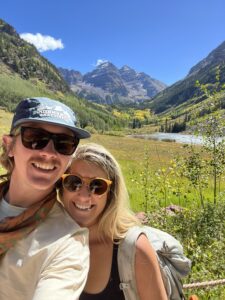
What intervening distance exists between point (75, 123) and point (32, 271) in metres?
0.85

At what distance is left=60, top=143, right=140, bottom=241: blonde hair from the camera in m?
2.47

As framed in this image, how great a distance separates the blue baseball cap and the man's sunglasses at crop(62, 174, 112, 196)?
49cm

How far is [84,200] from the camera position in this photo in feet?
8.21

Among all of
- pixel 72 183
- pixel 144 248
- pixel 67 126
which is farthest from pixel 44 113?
pixel 144 248

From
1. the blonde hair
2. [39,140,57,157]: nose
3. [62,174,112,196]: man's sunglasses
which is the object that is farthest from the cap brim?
[62,174,112,196]: man's sunglasses

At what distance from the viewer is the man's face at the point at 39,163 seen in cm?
208

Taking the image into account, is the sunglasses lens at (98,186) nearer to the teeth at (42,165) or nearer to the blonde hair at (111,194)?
the blonde hair at (111,194)

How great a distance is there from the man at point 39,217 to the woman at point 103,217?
0.93ft

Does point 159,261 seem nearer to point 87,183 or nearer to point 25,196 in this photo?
point 87,183

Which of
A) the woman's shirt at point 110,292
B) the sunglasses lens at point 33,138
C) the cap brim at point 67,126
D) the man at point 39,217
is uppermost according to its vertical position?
the cap brim at point 67,126

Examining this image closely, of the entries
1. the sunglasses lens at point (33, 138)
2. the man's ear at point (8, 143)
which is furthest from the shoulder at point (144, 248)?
the man's ear at point (8, 143)

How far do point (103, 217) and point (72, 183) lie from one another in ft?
1.03

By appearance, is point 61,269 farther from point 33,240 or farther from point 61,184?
point 61,184

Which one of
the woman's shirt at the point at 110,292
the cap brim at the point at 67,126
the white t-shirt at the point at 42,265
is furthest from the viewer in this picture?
the woman's shirt at the point at 110,292
